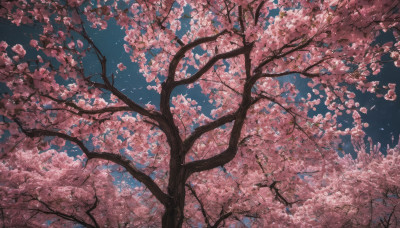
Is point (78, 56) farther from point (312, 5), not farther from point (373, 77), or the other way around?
point (373, 77)

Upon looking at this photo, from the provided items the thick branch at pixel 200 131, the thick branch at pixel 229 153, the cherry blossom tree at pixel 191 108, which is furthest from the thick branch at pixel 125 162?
the thick branch at pixel 200 131

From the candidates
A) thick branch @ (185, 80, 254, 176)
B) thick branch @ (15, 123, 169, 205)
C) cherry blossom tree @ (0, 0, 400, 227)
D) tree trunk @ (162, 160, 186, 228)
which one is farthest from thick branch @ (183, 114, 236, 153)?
thick branch @ (15, 123, 169, 205)

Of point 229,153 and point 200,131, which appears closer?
point 229,153

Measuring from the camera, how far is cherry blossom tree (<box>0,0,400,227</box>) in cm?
421

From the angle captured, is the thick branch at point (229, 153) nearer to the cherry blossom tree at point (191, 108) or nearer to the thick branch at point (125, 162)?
the cherry blossom tree at point (191, 108)

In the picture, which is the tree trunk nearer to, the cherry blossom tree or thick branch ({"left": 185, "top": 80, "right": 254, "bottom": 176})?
the cherry blossom tree

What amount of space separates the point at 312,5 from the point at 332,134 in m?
4.90

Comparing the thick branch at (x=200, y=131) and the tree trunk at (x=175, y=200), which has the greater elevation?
the thick branch at (x=200, y=131)

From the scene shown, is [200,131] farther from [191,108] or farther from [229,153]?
[191,108]

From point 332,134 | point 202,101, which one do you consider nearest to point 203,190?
point 332,134

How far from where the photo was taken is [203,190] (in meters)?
9.23

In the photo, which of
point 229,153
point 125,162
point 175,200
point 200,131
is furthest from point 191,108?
point 175,200

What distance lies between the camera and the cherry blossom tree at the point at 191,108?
4207mm

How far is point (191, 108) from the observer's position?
8102 mm
